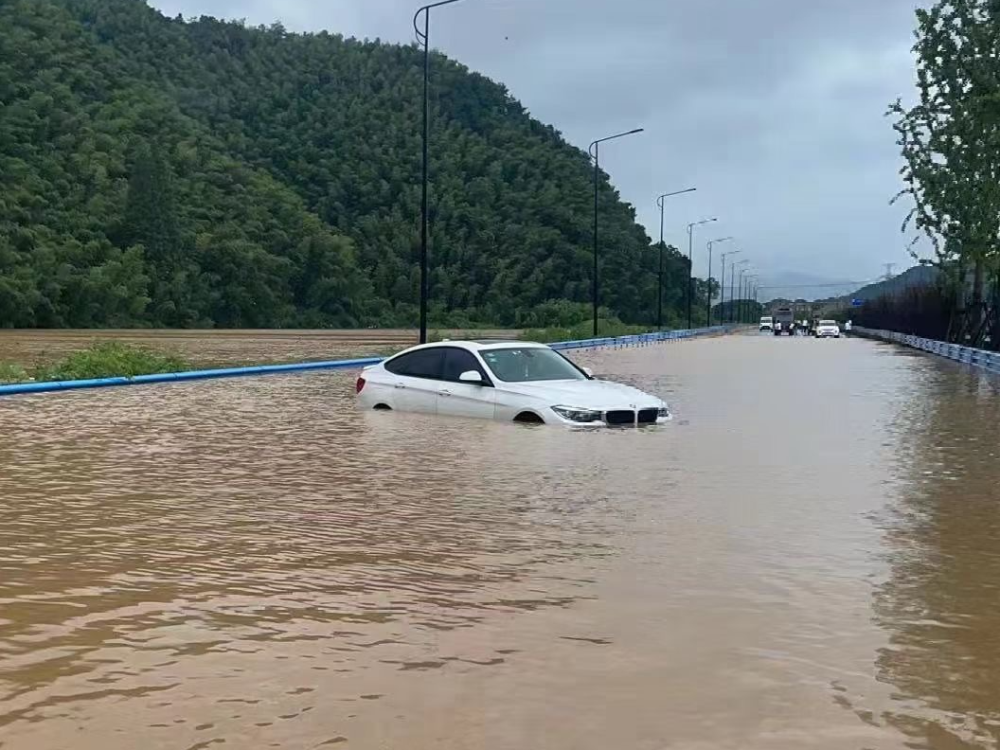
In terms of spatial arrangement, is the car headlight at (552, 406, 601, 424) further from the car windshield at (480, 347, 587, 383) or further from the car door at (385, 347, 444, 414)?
the car door at (385, 347, 444, 414)

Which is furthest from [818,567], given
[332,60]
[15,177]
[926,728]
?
[332,60]

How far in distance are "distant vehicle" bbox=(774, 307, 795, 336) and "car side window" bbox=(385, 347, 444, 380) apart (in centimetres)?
10554

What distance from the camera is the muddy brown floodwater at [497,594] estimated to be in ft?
16.2

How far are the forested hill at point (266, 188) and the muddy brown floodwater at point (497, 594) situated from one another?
268 ft

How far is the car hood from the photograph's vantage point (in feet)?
54.4

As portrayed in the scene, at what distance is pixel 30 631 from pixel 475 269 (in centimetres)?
13357

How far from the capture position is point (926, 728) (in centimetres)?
487

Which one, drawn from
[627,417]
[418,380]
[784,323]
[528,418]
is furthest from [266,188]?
[627,417]

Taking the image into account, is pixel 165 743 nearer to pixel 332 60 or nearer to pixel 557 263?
pixel 557 263

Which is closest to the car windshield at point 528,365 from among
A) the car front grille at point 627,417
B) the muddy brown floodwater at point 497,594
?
the car front grille at point 627,417

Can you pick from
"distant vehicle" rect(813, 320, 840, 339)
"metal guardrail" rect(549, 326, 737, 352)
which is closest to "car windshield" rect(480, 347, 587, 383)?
"metal guardrail" rect(549, 326, 737, 352)

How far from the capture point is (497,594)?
714 cm

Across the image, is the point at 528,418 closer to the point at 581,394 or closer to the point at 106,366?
the point at 581,394

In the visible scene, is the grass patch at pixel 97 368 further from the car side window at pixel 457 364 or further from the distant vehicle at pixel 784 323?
the distant vehicle at pixel 784 323
